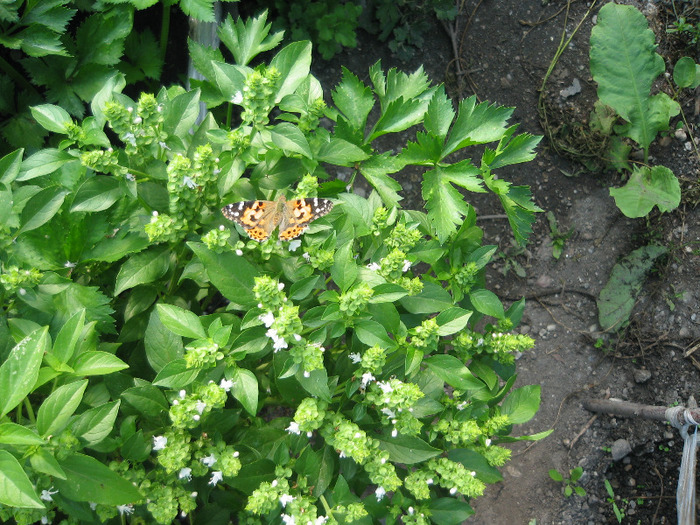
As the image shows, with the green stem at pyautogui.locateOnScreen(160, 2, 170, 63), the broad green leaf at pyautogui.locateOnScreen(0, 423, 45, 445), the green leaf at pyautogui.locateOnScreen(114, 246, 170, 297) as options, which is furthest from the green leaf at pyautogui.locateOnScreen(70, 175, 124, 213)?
the green stem at pyautogui.locateOnScreen(160, 2, 170, 63)

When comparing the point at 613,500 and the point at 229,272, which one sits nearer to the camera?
the point at 229,272

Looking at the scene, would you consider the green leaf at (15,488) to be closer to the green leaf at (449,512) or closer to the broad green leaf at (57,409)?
the broad green leaf at (57,409)

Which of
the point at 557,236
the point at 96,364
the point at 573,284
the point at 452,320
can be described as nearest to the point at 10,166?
the point at 96,364

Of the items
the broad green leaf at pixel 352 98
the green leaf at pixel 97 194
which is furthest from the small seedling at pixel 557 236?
the green leaf at pixel 97 194

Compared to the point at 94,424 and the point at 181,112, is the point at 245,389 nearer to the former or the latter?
the point at 94,424

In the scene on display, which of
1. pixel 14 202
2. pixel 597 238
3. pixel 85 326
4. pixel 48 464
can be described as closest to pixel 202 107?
pixel 14 202
